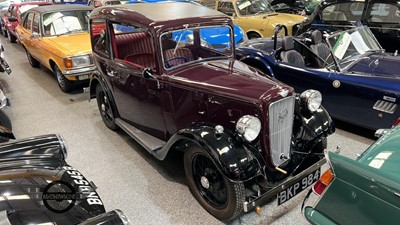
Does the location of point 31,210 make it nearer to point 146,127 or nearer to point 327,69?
point 146,127

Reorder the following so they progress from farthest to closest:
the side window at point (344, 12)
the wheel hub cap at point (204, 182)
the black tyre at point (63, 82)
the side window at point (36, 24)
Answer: the side window at point (36, 24), the side window at point (344, 12), the black tyre at point (63, 82), the wheel hub cap at point (204, 182)

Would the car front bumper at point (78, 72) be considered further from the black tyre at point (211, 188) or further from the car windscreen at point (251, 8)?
the car windscreen at point (251, 8)

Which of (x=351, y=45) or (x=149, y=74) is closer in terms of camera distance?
(x=149, y=74)

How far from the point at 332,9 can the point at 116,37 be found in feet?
14.5

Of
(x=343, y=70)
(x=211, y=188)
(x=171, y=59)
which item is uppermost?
(x=171, y=59)

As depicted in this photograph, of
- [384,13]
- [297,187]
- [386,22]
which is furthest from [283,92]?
[384,13]

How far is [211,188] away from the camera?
8.57 ft

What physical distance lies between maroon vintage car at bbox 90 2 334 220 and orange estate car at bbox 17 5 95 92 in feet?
5.18

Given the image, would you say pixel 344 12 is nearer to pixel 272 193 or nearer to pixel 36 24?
pixel 272 193

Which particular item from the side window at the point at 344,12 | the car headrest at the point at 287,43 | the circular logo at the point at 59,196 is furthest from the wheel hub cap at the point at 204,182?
the side window at the point at 344,12

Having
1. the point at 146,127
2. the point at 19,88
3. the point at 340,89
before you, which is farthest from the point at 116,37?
the point at 19,88

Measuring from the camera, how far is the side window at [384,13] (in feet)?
17.2

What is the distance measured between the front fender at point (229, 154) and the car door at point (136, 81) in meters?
0.84

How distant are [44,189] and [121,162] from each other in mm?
1487
